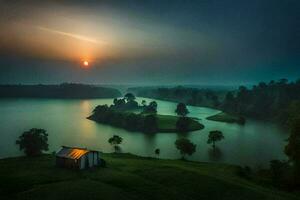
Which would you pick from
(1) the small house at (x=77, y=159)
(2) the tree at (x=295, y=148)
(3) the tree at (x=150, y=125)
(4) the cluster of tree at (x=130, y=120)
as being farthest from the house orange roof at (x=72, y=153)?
(3) the tree at (x=150, y=125)

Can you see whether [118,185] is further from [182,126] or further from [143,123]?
[182,126]

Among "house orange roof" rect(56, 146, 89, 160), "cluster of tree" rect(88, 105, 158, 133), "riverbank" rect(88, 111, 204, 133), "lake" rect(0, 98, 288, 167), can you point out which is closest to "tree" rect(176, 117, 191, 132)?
"riverbank" rect(88, 111, 204, 133)

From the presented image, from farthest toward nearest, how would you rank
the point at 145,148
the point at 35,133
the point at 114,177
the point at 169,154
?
the point at 145,148
the point at 169,154
the point at 35,133
the point at 114,177

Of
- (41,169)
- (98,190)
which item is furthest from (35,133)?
(98,190)

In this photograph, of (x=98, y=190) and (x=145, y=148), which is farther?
(x=145, y=148)

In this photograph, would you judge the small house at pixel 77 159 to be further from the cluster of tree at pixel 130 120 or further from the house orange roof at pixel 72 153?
the cluster of tree at pixel 130 120

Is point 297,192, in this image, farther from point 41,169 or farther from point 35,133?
point 35,133
